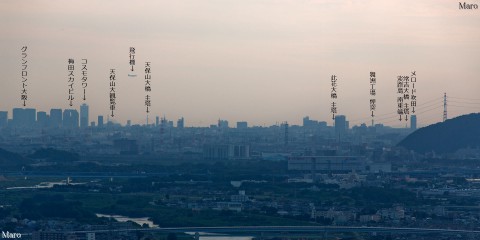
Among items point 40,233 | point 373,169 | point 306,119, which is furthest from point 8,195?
point 306,119

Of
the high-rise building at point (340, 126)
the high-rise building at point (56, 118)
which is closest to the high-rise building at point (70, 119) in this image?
the high-rise building at point (56, 118)

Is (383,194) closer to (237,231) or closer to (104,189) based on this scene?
(104,189)

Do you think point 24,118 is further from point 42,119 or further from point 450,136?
point 450,136

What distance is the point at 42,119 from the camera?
61062mm

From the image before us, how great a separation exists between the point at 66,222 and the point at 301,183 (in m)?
11.1

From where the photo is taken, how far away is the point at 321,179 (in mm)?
29375

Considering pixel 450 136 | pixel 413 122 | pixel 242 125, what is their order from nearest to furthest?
1. pixel 450 136
2. pixel 413 122
3. pixel 242 125

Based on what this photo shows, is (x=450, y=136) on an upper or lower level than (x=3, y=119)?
lower

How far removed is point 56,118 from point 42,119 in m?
0.82

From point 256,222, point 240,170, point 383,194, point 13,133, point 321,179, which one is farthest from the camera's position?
point 13,133

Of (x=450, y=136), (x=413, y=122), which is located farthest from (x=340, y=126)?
(x=450, y=136)

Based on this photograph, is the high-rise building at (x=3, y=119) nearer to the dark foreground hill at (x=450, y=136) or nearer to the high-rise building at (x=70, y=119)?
the high-rise building at (x=70, y=119)

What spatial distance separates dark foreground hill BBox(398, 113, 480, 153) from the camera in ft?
133

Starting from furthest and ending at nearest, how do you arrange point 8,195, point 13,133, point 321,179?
point 13,133, point 321,179, point 8,195
